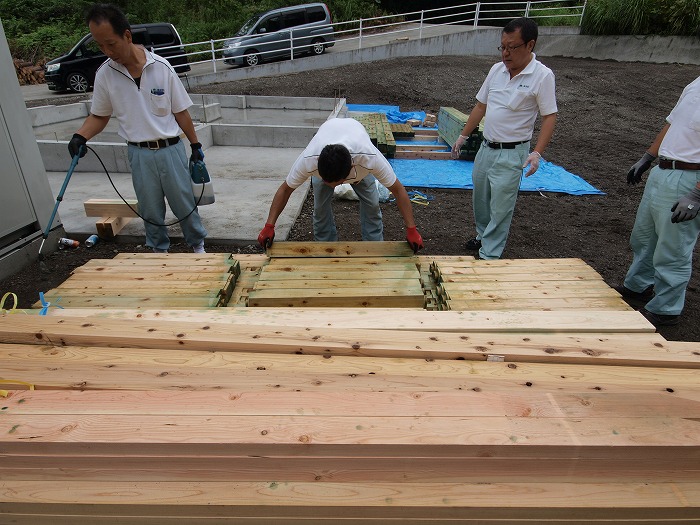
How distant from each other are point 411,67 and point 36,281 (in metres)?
13.3

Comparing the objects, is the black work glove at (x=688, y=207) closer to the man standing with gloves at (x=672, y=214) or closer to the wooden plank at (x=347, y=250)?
the man standing with gloves at (x=672, y=214)

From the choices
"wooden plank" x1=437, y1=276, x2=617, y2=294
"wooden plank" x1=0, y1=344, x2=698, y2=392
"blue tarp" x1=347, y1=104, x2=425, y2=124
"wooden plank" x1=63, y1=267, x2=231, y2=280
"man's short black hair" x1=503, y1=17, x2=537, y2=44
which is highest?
"man's short black hair" x1=503, y1=17, x2=537, y2=44

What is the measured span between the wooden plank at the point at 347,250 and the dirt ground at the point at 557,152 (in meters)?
1.52

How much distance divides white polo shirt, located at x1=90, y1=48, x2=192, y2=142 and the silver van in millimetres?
12399

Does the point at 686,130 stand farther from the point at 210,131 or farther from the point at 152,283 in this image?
the point at 210,131

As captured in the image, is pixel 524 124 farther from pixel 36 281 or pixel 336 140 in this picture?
pixel 36 281

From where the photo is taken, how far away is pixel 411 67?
1440 cm

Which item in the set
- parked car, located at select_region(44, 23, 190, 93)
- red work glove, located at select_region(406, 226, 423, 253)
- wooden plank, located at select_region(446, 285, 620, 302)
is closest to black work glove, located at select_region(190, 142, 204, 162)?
red work glove, located at select_region(406, 226, 423, 253)

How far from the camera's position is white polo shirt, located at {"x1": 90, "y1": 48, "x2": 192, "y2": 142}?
139 inches

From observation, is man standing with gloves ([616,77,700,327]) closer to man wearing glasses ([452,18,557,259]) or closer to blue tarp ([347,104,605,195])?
man wearing glasses ([452,18,557,259])

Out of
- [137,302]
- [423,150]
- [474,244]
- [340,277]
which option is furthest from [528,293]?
[423,150]

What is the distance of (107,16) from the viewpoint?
10.4 feet

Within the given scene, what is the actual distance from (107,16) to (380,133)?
5.36m

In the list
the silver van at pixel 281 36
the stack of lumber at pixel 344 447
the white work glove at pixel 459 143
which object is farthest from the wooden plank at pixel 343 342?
the silver van at pixel 281 36
